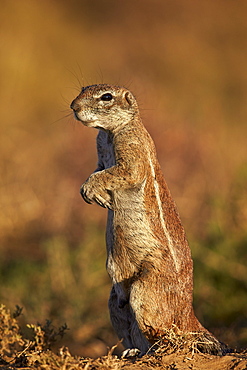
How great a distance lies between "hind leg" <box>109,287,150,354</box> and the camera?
5215mm

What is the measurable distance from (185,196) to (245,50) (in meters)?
18.4

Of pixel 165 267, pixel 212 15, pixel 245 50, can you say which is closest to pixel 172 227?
pixel 165 267

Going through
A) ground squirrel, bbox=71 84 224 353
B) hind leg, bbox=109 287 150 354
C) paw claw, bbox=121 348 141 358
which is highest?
ground squirrel, bbox=71 84 224 353

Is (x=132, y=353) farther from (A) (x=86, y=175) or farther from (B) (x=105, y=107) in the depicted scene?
(A) (x=86, y=175)

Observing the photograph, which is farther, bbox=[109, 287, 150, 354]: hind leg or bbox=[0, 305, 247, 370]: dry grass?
bbox=[109, 287, 150, 354]: hind leg

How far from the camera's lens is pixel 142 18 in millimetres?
31844

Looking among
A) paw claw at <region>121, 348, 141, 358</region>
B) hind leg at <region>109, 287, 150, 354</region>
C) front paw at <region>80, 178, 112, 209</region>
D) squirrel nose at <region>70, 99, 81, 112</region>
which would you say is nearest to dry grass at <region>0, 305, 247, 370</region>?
paw claw at <region>121, 348, 141, 358</region>

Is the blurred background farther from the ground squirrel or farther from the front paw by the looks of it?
the front paw

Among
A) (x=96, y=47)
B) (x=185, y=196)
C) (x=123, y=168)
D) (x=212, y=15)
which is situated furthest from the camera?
(x=212, y=15)

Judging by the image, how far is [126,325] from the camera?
5457 mm

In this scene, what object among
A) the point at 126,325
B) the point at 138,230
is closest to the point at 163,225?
the point at 138,230

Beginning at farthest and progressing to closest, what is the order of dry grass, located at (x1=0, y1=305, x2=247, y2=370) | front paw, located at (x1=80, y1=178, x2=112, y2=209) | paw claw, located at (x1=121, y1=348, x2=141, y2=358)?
1. front paw, located at (x1=80, y1=178, x2=112, y2=209)
2. paw claw, located at (x1=121, y1=348, x2=141, y2=358)
3. dry grass, located at (x1=0, y1=305, x2=247, y2=370)

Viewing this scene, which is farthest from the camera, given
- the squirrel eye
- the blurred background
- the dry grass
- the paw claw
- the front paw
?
the blurred background

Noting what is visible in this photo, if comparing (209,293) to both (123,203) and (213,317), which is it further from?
(123,203)
